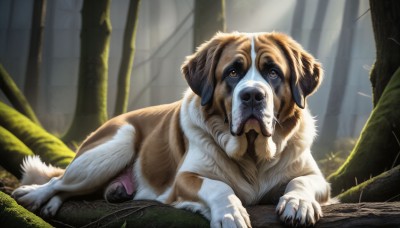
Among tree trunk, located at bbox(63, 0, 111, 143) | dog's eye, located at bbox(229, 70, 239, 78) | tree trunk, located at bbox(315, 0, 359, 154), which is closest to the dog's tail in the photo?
dog's eye, located at bbox(229, 70, 239, 78)

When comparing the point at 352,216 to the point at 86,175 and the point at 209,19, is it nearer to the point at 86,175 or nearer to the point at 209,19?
the point at 86,175

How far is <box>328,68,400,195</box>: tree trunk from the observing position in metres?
4.62

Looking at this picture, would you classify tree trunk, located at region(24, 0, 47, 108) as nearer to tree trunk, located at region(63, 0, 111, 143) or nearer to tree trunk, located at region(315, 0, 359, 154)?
tree trunk, located at region(63, 0, 111, 143)

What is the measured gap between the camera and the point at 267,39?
3729mm

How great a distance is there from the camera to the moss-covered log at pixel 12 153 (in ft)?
18.2

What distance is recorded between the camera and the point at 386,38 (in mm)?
4957

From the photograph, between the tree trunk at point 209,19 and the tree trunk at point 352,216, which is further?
the tree trunk at point 209,19

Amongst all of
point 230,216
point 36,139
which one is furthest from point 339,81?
point 230,216

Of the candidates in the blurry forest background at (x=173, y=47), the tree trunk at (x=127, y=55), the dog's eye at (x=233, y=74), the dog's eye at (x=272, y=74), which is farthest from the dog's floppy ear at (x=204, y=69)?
the blurry forest background at (x=173, y=47)

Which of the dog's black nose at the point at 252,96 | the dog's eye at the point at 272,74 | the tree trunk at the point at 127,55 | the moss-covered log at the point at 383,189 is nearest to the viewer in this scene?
Result: the dog's black nose at the point at 252,96

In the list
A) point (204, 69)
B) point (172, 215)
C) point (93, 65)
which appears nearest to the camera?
point (172, 215)

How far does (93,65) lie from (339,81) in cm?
479

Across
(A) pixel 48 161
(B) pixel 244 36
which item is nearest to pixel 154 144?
(B) pixel 244 36

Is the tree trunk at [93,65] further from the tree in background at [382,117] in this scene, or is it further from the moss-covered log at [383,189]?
the moss-covered log at [383,189]
